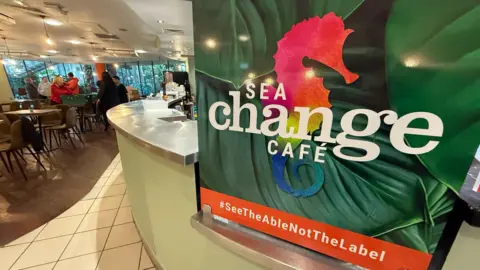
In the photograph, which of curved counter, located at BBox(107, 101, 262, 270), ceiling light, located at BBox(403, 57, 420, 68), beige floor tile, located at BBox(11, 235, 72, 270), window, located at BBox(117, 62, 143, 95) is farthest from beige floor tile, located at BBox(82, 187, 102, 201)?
window, located at BBox(117, 62, 143, 95)

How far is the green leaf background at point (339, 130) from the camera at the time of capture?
21.5 inches

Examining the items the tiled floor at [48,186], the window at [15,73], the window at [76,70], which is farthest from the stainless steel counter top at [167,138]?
the window at [76,70]

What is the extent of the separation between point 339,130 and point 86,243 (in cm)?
254

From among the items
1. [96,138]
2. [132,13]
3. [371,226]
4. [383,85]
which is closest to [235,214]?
[371,226]

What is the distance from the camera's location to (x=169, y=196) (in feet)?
4.45

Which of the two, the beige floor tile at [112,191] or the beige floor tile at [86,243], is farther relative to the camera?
the beige floor tile at [112,191]

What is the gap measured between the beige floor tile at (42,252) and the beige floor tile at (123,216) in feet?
1.46

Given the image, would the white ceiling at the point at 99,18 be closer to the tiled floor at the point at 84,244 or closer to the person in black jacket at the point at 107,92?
the person in black jacket at the point at 107,92

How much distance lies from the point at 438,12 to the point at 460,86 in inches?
7.4

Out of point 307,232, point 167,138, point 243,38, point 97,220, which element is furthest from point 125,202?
point 243,38

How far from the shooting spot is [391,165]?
0.60 meters

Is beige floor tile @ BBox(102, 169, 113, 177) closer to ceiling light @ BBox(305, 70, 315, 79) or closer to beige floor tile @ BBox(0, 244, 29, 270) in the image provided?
beige floor tile @ BBox(0, 244, 29, 270)

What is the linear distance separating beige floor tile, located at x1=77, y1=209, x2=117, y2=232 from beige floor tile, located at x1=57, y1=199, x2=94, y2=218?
0.51 ft

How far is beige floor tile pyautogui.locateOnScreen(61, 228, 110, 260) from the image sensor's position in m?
1.90
